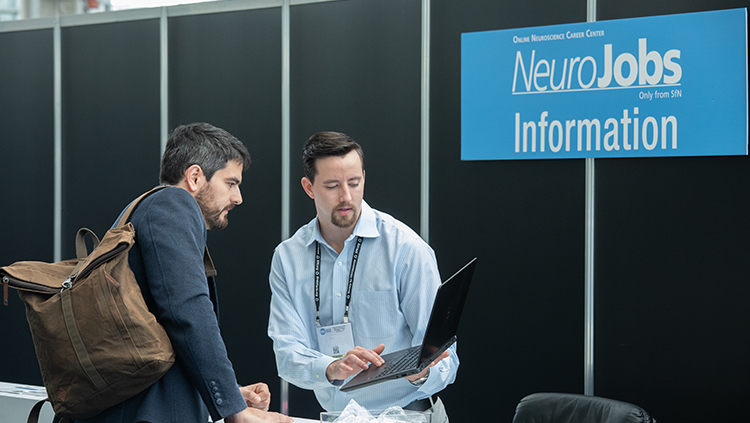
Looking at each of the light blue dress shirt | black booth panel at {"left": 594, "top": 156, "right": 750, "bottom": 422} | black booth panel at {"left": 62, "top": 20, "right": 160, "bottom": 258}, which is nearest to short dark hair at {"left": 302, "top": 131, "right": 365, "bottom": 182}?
the light blue dress shirt

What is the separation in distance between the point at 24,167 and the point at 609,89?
393cm

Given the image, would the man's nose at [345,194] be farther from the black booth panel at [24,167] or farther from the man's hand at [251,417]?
the black booth panel at [24,167]

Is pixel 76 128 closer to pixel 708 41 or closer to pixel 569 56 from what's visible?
pixel 569 56

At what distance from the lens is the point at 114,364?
1285mm

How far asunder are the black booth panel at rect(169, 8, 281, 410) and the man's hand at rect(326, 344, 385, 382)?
208 centimetres

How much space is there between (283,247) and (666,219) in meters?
1.99

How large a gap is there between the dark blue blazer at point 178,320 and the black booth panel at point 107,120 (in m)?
2.75

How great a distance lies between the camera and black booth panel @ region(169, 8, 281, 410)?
149 inches

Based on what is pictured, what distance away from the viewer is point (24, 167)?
4277mm

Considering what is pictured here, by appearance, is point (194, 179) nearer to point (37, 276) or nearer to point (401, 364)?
point (37, 276)

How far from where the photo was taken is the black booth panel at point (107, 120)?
4023mm

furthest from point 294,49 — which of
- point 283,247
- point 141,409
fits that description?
point 141,409

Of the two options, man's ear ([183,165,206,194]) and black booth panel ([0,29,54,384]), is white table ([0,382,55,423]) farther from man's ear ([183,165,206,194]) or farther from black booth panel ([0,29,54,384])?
black booth panel ([0,29,54,384])

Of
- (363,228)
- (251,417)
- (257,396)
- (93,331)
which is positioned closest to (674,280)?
(363,228)
